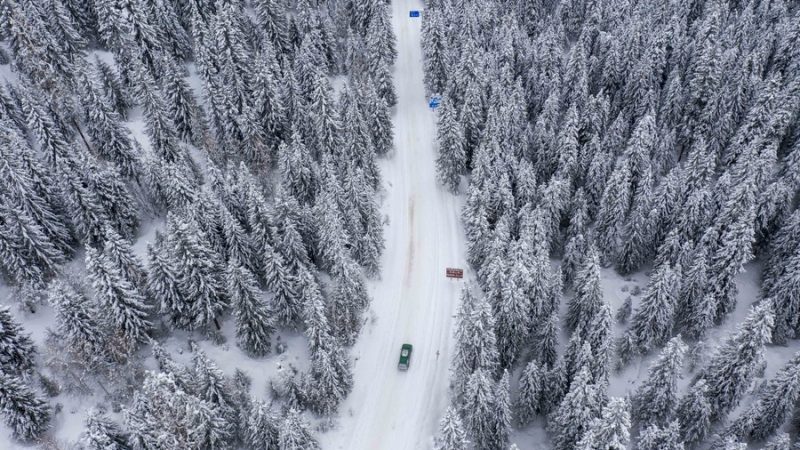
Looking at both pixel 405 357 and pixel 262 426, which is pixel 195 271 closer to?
pixel 262 426

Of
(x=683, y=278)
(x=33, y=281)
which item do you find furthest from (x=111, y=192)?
(x=683, y=278)

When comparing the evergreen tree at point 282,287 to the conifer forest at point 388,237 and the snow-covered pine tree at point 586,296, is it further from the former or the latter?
the snow-covered pine tree at point 586,296

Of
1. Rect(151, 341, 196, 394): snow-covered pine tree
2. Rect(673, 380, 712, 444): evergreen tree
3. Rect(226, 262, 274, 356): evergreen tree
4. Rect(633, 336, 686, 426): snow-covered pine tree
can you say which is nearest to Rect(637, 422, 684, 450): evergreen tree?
Rect(633, 336, 686, 426): snow-covered pine tree

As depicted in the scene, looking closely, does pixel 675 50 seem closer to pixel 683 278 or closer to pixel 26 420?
pixel 683 278

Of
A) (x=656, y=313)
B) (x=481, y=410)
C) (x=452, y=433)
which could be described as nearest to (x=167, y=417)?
(x=452, y=433)

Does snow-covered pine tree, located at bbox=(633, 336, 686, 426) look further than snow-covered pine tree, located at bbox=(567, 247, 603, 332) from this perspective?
No

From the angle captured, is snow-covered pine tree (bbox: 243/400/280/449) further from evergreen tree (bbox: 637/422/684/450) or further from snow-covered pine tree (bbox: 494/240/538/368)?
evergreen tree (bbox: 637/422/684/450)
